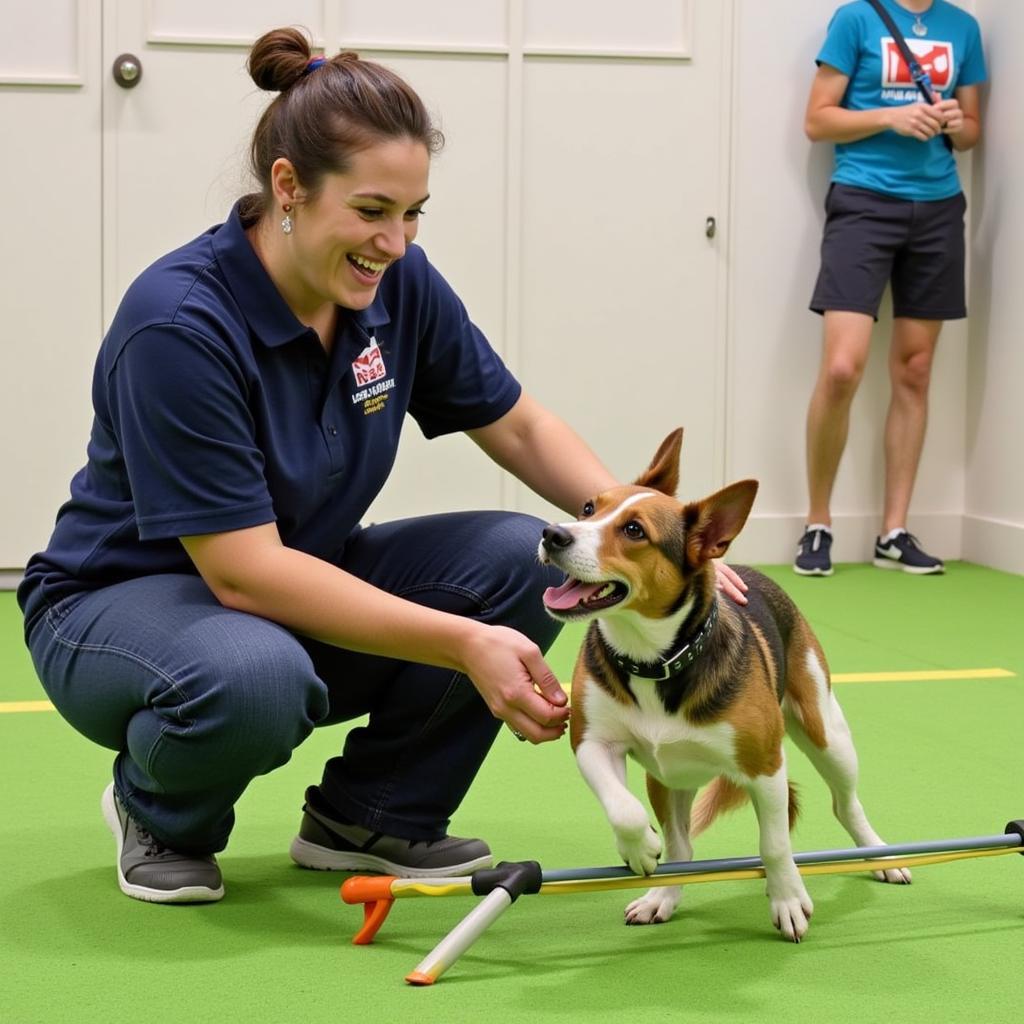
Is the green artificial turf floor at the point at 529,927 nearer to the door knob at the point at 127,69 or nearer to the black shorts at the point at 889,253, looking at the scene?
the black shorts at the point at 889,253

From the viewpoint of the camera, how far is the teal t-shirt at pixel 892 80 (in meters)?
5.32

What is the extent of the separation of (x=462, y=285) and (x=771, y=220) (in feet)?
3.76

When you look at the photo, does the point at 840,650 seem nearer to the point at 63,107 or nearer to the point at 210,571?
the point at 210,571

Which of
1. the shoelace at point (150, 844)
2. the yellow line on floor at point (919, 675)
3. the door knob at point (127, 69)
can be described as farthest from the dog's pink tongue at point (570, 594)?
the door knob at point (127, 69)

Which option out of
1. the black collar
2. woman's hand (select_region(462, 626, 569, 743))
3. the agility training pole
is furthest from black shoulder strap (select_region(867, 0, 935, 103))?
woman's hand (select_region(462, 626, 569, 743))

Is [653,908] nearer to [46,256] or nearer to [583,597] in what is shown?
[583,597]

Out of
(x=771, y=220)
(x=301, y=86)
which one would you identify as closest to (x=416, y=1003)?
(x=301, y=86)

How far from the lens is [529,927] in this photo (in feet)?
7.07

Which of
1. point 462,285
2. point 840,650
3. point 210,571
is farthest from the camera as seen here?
point 462,285

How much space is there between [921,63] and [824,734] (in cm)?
370

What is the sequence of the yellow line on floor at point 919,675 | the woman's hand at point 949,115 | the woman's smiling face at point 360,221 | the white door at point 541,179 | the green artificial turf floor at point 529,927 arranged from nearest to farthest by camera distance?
the green artificial turf floor at point 529,927 < the woman's smiling face at point 360,221 < the yellow line on floor at point 919,675 < the white door at point 541,179 < the woman's hand at point 949,115

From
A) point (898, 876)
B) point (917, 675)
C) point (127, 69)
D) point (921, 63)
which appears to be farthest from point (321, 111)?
point (921, 63)

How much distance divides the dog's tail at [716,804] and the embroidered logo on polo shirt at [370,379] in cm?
76

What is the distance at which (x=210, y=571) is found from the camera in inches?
82.5
